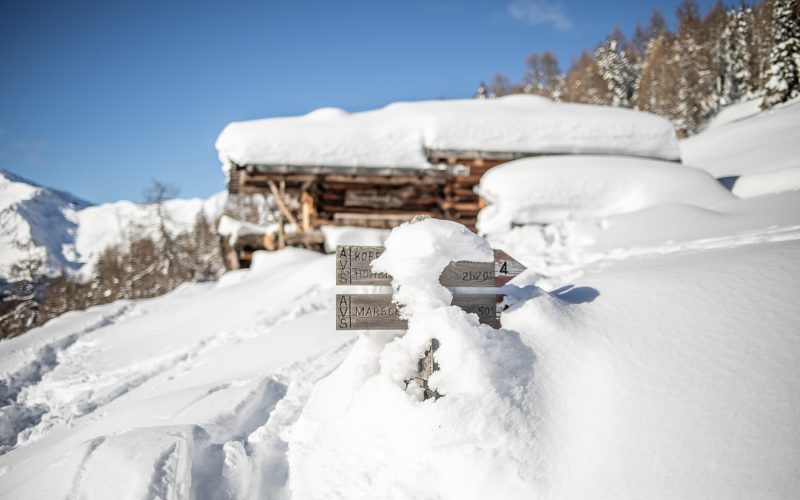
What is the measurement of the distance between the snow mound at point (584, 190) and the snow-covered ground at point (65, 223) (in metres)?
19.9

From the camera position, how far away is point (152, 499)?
165 centimetres

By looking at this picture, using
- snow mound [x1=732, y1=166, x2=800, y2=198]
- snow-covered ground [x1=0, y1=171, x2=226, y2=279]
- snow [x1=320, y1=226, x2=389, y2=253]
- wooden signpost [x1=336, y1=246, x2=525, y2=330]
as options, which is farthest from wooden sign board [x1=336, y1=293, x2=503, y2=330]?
snow-covered ground [x1=0, y1=171, x2=226, y2=279]

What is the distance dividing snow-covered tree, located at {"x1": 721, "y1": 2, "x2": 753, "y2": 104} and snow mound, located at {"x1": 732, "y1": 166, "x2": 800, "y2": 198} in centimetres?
3410

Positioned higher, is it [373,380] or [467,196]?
[467,196]

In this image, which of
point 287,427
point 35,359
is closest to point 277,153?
point 35,359

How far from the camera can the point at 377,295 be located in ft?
6.98

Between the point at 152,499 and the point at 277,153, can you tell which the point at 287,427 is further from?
the point at 277,153

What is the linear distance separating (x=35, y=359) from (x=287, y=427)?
4.93 m

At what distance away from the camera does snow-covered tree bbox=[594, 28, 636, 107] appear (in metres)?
35.6

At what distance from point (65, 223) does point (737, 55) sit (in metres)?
106

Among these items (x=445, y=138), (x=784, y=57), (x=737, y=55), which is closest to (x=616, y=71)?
(x=737, y=55)

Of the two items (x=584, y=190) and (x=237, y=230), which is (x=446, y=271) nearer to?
(x=584, y=190)

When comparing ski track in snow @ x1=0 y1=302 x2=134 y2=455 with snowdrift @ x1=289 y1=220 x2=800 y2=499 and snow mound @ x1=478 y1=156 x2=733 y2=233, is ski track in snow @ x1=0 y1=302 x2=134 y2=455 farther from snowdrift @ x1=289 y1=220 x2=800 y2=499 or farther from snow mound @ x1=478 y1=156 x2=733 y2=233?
snow mound @ x1=478 y1=156 x2=733 y2=233

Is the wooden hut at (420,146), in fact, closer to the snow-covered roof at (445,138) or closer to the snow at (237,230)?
the snow-covered roof at (445,138)
